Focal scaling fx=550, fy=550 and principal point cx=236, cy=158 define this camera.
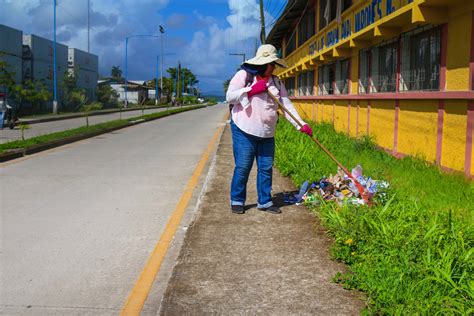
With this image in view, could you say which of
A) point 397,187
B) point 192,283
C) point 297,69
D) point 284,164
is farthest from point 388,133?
point 297,69

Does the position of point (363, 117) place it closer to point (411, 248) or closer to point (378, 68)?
point (378, 68)

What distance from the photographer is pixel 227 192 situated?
698 cm

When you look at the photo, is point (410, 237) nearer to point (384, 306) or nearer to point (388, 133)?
point (384, 306)

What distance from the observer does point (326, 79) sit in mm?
19312

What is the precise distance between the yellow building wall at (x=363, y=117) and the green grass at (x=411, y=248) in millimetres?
6126

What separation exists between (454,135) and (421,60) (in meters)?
2.17

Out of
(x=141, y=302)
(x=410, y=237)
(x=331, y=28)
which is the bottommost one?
(x=141, y=302)

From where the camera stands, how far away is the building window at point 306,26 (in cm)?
2266

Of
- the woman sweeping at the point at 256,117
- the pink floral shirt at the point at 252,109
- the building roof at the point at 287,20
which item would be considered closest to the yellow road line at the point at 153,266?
the woman sweeping at the point at 256,117

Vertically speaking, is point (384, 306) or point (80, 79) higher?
point (80, 79)

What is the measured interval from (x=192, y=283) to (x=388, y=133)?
8.17 m

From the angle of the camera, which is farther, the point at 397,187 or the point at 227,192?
the point at 227,192

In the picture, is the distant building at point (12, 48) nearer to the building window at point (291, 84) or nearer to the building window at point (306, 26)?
the building window at point (291, 84)

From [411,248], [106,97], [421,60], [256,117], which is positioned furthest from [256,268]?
[106,97]
